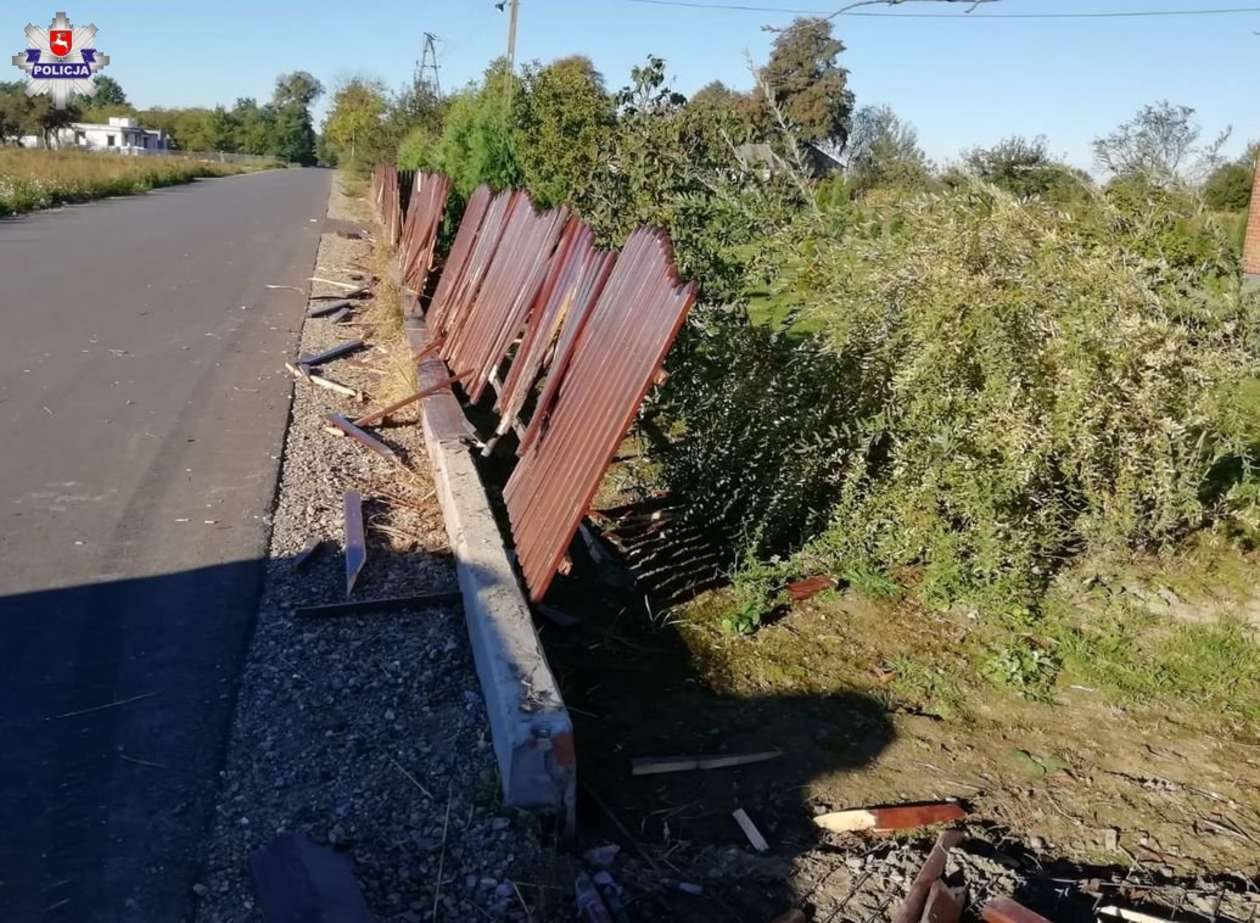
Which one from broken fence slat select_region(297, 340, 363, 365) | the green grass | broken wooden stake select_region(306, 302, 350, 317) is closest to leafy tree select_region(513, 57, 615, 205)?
broken fence slat select_region(297, 340, 363, 365)

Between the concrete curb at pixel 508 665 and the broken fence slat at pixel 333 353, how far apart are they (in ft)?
15.6

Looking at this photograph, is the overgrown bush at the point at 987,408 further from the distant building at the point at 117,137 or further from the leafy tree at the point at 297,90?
the leafy tree at the point at 297,90

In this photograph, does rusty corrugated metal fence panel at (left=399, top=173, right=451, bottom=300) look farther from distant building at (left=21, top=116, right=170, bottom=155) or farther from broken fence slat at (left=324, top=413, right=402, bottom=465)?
distant building at (left=21, top=116, right=170, bottom=155)

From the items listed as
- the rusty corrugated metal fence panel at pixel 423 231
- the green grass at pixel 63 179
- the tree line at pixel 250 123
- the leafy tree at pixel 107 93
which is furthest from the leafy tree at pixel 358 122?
the leafy tree at pixel 107 93

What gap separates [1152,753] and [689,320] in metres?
2.76

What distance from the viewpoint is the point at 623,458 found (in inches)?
269

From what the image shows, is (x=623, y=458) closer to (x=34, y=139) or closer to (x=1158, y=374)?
(x=1158, y=374)

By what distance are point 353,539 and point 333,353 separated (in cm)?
566

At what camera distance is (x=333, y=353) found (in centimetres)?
1090

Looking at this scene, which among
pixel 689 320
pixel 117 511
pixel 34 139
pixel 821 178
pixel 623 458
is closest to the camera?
pixel 689 320

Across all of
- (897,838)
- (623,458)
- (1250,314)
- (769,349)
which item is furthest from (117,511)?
(1250,314)

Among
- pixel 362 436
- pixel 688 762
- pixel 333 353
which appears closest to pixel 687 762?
pixel 688 762

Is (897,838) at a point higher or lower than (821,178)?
lower

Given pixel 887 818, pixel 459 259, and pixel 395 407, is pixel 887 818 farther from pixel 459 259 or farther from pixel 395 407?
pixel 459 259
